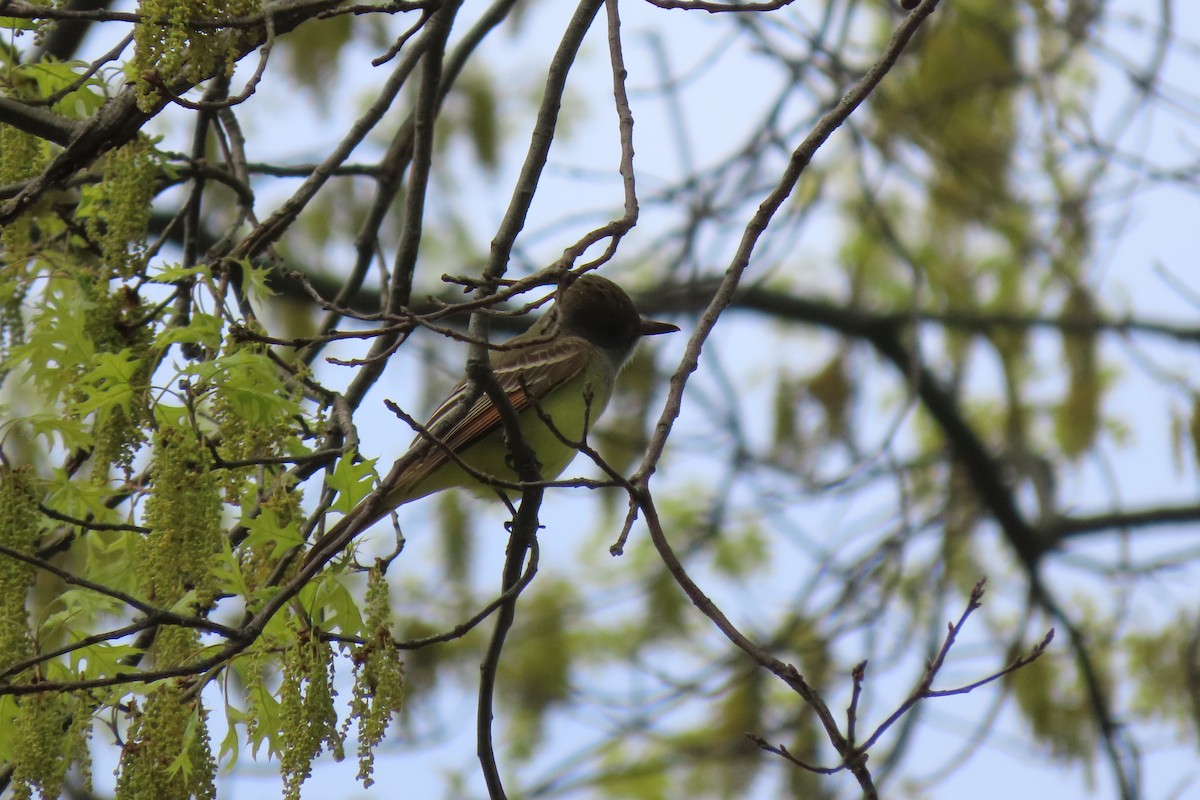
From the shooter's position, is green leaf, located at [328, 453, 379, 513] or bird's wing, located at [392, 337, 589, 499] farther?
bird's wing, located at [392, 337, 589, 499]

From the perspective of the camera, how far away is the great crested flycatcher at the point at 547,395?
18.4ft

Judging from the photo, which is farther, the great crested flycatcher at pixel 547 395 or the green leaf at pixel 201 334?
the great crested flycatcher at pixel 547 395

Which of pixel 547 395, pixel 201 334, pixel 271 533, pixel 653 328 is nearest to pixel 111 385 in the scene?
pixel 201 334

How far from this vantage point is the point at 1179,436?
26.3 feet

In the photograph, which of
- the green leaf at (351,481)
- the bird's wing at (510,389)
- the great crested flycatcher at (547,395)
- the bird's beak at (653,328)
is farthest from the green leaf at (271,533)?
the bird's beak at (653,328)

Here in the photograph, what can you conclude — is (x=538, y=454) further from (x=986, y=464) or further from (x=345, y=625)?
(x=986, y=464)

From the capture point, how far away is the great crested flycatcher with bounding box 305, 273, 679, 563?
18.4 feet

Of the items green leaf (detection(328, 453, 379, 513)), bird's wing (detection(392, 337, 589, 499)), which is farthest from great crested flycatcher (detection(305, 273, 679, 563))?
green leaf (detection(328, 453, 379, 513))

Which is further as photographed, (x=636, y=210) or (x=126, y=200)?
(x=126, y=200)

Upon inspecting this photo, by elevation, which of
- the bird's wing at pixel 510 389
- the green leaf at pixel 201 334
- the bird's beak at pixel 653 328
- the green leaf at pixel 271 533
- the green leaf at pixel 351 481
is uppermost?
the bird's beak at pixel 653 328

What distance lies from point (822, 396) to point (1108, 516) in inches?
100

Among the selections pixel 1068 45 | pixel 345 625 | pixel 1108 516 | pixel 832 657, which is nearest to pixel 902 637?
pixel 832 657

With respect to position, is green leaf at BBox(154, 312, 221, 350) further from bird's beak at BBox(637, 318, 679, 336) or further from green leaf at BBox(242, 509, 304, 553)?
bird's beak at BBox(637, 318, 679, 336)

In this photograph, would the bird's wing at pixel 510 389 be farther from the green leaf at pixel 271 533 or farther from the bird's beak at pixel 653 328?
the green leaf at pixel 271 533
